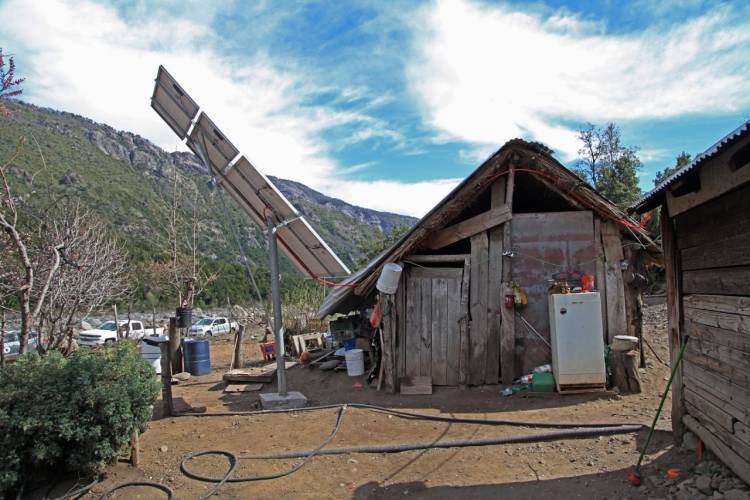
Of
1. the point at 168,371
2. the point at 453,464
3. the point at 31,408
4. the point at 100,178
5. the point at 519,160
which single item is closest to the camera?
the point at 31,408

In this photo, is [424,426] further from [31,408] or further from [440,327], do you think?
[31,408]

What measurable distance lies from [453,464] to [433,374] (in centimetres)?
345

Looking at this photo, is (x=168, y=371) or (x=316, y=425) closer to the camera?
(x=316, y=425)

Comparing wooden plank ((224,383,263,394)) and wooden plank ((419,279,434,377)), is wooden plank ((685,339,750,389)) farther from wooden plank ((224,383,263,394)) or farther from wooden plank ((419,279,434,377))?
wooden plank ((224,383,263,394))

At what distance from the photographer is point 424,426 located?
688cm

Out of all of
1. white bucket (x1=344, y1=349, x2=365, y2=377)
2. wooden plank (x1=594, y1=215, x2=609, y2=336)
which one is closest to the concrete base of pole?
white bucket (x1=344, y1=349, x2=365, y2=377)

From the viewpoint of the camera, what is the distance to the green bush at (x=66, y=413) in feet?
15.4

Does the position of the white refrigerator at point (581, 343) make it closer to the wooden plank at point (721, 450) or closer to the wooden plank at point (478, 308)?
the wooden plank at point (478, 308)

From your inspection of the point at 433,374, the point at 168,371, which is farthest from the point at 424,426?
the point at 168,371

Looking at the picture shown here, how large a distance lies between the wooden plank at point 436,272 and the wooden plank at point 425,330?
0.30ft

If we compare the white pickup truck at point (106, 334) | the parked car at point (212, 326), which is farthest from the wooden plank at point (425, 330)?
the parked car at point (212, 326)

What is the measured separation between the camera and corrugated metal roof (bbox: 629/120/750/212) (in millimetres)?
3347

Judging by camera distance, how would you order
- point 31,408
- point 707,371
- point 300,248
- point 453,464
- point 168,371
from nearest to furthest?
point 707,371
point 31,408
point 453,464
point 168,371
point 300,248

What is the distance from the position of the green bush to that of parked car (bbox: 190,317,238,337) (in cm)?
2224
